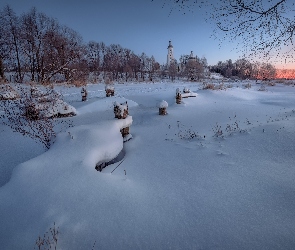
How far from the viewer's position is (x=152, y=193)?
3.29m

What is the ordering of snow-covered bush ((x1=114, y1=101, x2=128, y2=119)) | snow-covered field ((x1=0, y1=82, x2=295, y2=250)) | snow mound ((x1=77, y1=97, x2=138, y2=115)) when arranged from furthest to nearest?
snow mound ((x1=77, y1=97, x2=138, y2=115)) → snow-covered bush ((x1=114, y1=101, x2=128, y2=119)) → snow-covered field ((x1=0, y1=82, x2=295, y2=250))

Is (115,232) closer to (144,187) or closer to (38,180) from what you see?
(144,187)

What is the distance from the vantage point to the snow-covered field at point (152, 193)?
235 cm

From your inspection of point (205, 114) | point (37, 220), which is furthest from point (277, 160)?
point (205, 114)

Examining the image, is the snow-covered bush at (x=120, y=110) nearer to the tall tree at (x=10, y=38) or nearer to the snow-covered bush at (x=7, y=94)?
the snow-covered bush at (x=7, y=94)

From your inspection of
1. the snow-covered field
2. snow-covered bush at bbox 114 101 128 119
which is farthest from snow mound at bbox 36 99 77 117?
snow-covered bush at bbox 114 101 128 119

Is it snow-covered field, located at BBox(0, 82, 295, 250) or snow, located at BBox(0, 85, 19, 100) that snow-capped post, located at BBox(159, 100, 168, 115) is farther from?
snow, located at BBox(0, 85, 19, 100)

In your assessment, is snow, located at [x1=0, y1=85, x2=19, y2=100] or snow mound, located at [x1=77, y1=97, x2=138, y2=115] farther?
snow, located at [x1=0, y1=85, x2=19, y2=100]

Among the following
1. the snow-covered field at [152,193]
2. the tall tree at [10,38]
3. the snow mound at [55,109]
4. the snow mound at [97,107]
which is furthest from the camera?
the tall tree at [10,38]

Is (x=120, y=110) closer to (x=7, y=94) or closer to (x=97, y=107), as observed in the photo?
(x=97, y=107)

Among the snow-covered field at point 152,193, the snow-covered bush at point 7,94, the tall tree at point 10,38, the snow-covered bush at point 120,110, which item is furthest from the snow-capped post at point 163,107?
the tall tree at point 10,38

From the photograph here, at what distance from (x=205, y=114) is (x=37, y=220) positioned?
27.9ft

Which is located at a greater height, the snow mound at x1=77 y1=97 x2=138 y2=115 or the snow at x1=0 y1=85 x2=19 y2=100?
the snow at x1=0 y1=85 x2=19 y2=100

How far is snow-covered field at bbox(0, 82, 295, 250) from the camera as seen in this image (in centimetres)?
235
